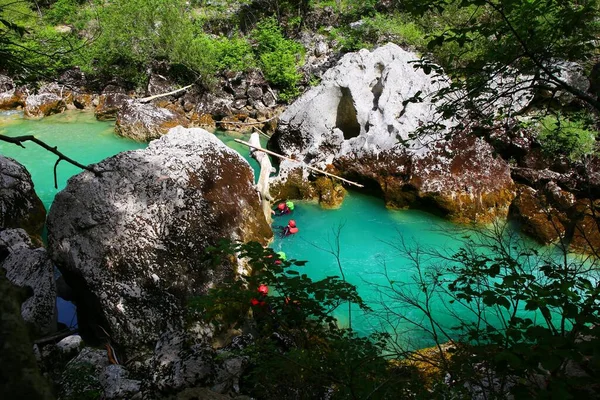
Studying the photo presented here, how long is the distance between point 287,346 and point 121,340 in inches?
93.5

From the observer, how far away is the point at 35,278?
554 cm

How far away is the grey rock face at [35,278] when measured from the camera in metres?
5.27

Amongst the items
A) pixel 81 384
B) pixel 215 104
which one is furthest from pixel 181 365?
pixel 215 104

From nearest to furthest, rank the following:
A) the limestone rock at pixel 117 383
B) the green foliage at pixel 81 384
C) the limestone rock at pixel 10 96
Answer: the green foliage at pixel 81 384 → the limestone rock at pixel 117 383 → the limestone rock at pixel 10 96

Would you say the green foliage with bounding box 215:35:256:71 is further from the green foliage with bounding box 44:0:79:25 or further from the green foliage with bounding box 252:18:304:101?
the green foliage with bounding box 44:0:79:25

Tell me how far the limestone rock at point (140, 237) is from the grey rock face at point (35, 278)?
0.25 metres

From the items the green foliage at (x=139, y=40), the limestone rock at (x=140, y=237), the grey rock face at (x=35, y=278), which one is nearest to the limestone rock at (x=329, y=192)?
the limestone rock at (x=140, y=237)

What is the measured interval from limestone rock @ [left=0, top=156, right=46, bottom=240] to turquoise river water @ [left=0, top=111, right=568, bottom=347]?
1.66 meters

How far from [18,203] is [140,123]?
540 centimetres

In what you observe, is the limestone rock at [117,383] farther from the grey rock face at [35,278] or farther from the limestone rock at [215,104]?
the limestone rock at [215,104]

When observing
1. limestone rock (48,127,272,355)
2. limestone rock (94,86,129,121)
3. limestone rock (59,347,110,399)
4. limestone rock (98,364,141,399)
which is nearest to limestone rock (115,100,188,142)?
limestone rock (94,86,129,121)

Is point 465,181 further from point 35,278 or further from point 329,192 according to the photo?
point 35,278

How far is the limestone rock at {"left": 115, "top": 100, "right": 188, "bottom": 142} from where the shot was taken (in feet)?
39.3

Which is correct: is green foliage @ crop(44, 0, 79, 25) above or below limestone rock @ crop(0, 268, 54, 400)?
below
